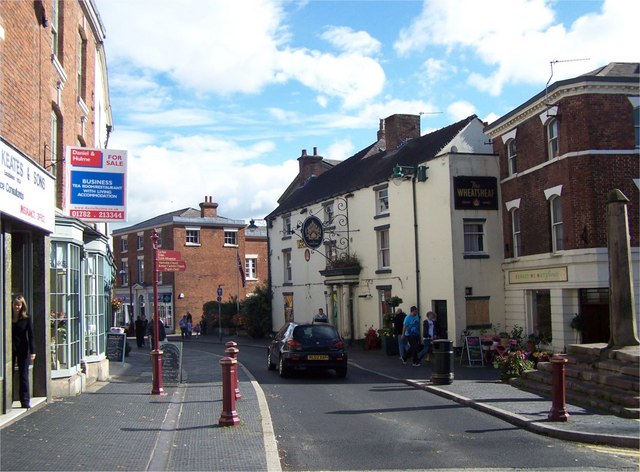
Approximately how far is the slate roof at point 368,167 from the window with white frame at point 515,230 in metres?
3.90

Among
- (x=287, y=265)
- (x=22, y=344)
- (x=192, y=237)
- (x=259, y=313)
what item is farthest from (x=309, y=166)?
(x=22, y=344)

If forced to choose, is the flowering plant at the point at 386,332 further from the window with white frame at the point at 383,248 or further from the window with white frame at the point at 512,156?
the window with white frame at the point at 512,156

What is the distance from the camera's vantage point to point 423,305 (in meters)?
26.8

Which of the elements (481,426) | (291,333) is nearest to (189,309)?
(291,333)

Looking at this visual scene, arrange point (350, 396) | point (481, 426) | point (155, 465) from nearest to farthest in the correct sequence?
point (155, 465)
point (481, 426)
point (350, 396)

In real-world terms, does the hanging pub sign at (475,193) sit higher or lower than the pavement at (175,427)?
higher

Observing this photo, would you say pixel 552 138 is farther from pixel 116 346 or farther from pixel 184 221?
pixel 184 221

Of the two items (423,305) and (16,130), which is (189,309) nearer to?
(423,305)

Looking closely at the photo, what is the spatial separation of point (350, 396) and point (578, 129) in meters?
11.2

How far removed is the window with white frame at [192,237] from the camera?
53.9 metres

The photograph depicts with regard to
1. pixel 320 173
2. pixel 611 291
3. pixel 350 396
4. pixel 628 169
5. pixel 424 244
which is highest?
pixel 320 173

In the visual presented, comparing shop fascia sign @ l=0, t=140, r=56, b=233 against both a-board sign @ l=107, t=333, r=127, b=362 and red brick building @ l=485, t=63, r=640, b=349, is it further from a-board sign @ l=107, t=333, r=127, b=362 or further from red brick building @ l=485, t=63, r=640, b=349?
red brick building @ l=485, t=63, r=640, b=349

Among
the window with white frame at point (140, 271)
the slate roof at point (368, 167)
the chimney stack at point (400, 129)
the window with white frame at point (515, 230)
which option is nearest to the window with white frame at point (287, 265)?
the slate roof at point (368, 167)

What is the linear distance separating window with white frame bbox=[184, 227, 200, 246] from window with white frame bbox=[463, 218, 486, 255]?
106 feet
